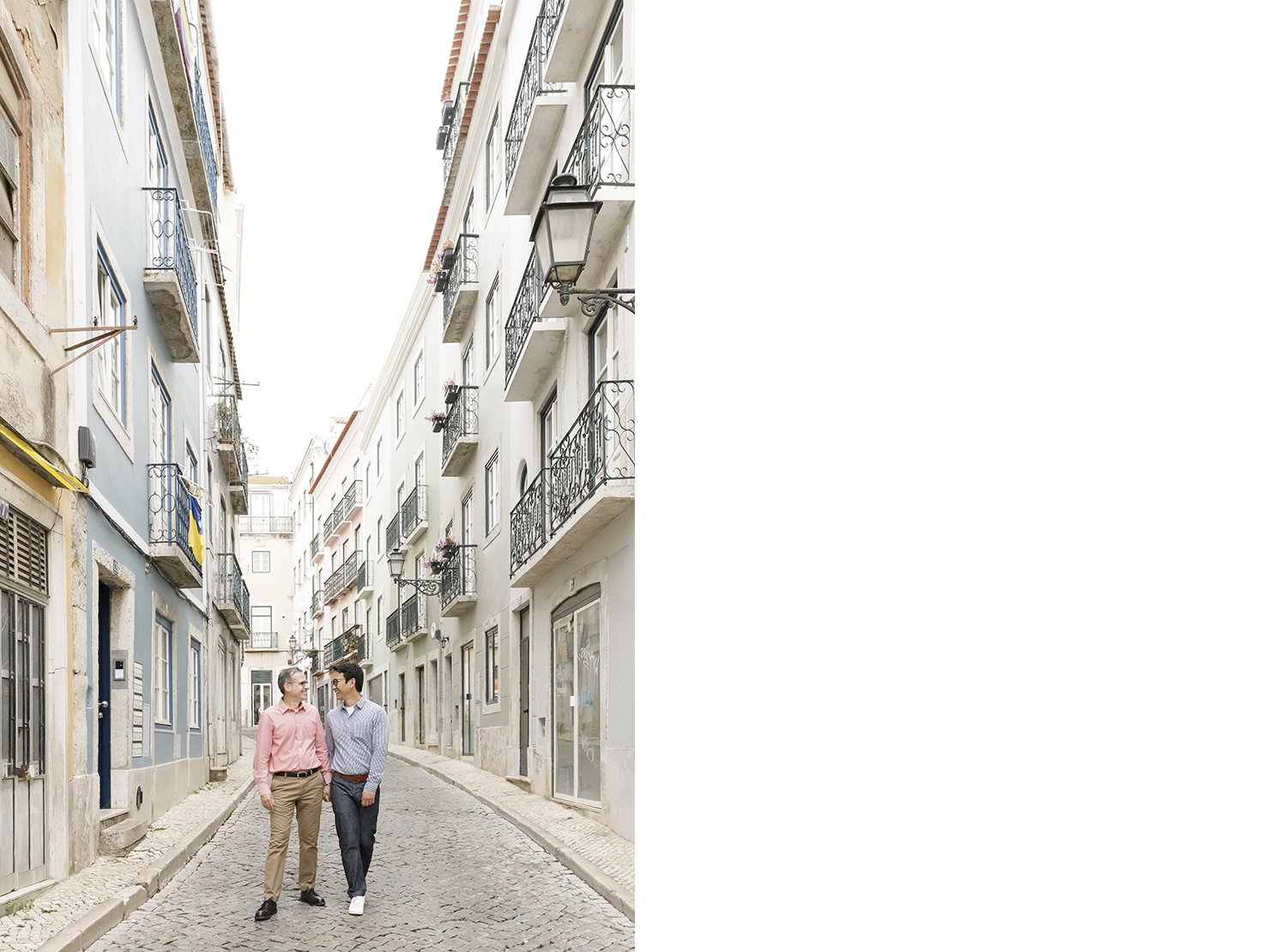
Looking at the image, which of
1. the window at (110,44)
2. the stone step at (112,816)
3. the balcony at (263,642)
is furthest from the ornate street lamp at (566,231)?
the balcony at (263,642)

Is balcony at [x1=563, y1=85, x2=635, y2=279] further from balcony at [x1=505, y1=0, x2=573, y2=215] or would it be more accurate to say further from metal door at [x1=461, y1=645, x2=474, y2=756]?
metal door at [x1=461, y1=645, x2=474, y2=756]

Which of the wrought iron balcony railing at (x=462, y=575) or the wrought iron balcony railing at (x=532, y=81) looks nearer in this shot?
the wrought iron balcony railing at (x=532, y=81)

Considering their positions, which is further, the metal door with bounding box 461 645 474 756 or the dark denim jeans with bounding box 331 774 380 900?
the metal door with bounding box 461 645 474 756

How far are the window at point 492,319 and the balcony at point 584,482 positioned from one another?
585 centimetres

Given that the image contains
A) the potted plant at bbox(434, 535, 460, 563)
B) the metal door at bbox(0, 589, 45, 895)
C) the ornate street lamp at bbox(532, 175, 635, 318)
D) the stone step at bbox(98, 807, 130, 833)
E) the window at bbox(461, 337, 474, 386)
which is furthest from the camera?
the potted plant at bbox(434, 535, 460, 563)

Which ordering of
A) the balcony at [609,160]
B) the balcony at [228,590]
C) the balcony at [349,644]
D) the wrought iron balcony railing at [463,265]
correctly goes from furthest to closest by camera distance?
the balcony at [349,644]
the wrought iron balcony railing at [463,265]
the balcony at [228,590]
the balcony at [609,160]

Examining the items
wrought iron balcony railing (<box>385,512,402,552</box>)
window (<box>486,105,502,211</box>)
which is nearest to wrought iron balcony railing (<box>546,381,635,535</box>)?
window (<box>486,105,502,211</box>)

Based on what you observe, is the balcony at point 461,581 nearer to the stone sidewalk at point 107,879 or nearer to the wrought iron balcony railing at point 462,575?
the wrought iron balcony railing at point 462,575

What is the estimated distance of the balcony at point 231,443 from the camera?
23750 mm

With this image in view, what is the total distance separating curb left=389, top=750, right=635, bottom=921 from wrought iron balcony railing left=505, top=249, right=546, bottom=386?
5518 mm

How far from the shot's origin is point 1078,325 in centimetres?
182

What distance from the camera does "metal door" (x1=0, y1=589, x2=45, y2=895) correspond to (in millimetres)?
8117

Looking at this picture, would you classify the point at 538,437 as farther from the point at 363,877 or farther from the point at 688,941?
the point at 688,941

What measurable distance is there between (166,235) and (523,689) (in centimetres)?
907
